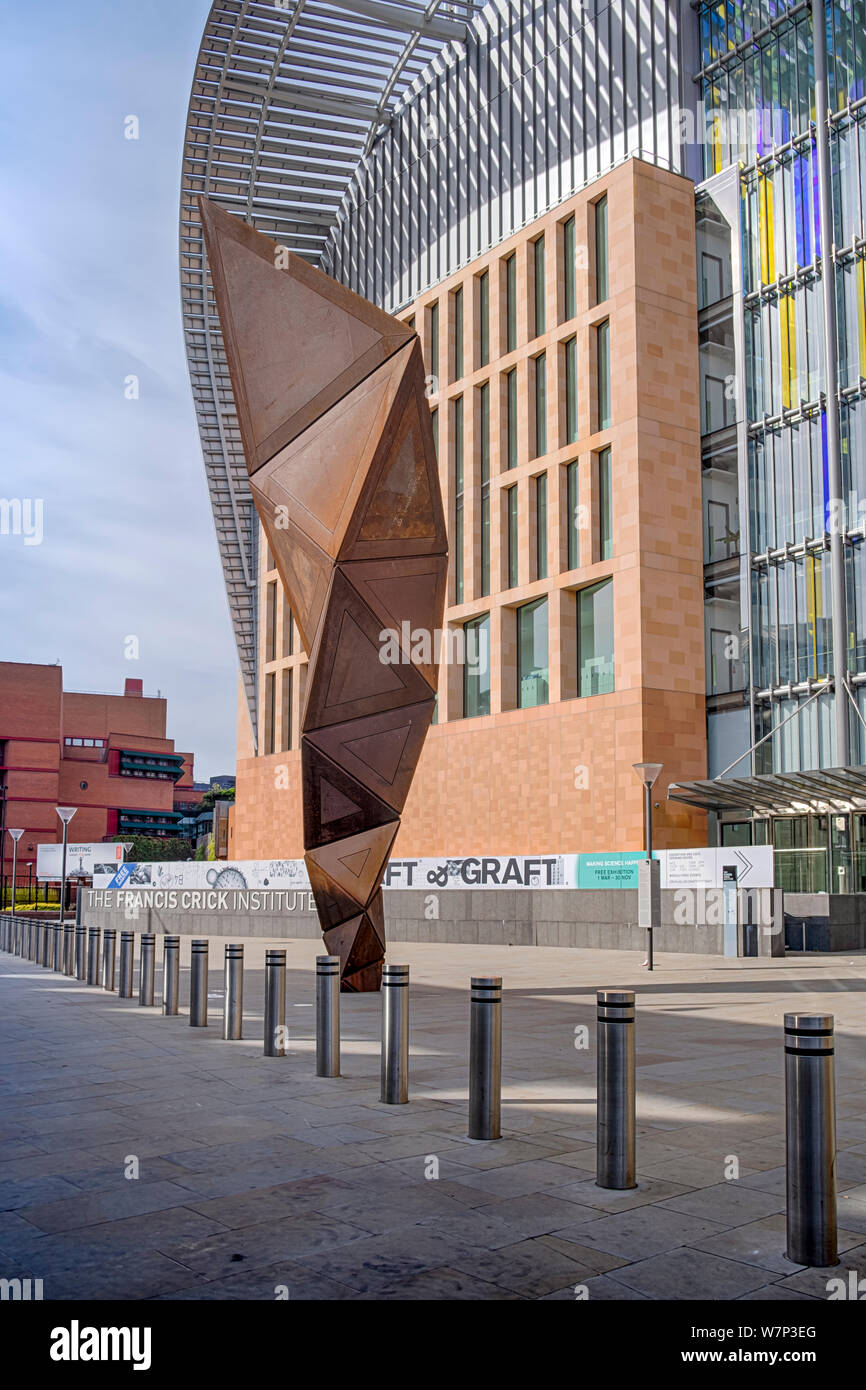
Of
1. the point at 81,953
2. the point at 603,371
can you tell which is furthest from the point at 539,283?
the point at 81,953

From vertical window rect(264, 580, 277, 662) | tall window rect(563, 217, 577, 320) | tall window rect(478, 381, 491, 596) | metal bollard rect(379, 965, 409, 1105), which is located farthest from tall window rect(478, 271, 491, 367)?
metal bollard rect(379, 965, 409, 1105)

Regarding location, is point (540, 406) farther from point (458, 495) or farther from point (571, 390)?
point (458, 495)

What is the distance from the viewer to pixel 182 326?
53.3 meters

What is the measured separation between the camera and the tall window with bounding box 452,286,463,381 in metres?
42.6

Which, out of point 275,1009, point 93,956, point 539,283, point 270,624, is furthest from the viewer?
point 270,624

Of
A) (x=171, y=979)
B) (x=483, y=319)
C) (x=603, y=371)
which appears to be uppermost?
(x=483, y=319)

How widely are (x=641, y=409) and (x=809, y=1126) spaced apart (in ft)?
103

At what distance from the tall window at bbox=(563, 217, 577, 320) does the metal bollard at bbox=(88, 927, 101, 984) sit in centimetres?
2631

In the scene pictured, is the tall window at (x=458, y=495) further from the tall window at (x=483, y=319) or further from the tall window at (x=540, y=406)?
the tall window at (x=540, y=406)

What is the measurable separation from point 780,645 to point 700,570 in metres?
3.26

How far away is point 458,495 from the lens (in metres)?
41.8

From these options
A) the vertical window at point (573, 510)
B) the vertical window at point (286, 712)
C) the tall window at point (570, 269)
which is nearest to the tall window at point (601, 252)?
the tall window at point (570, 269)
